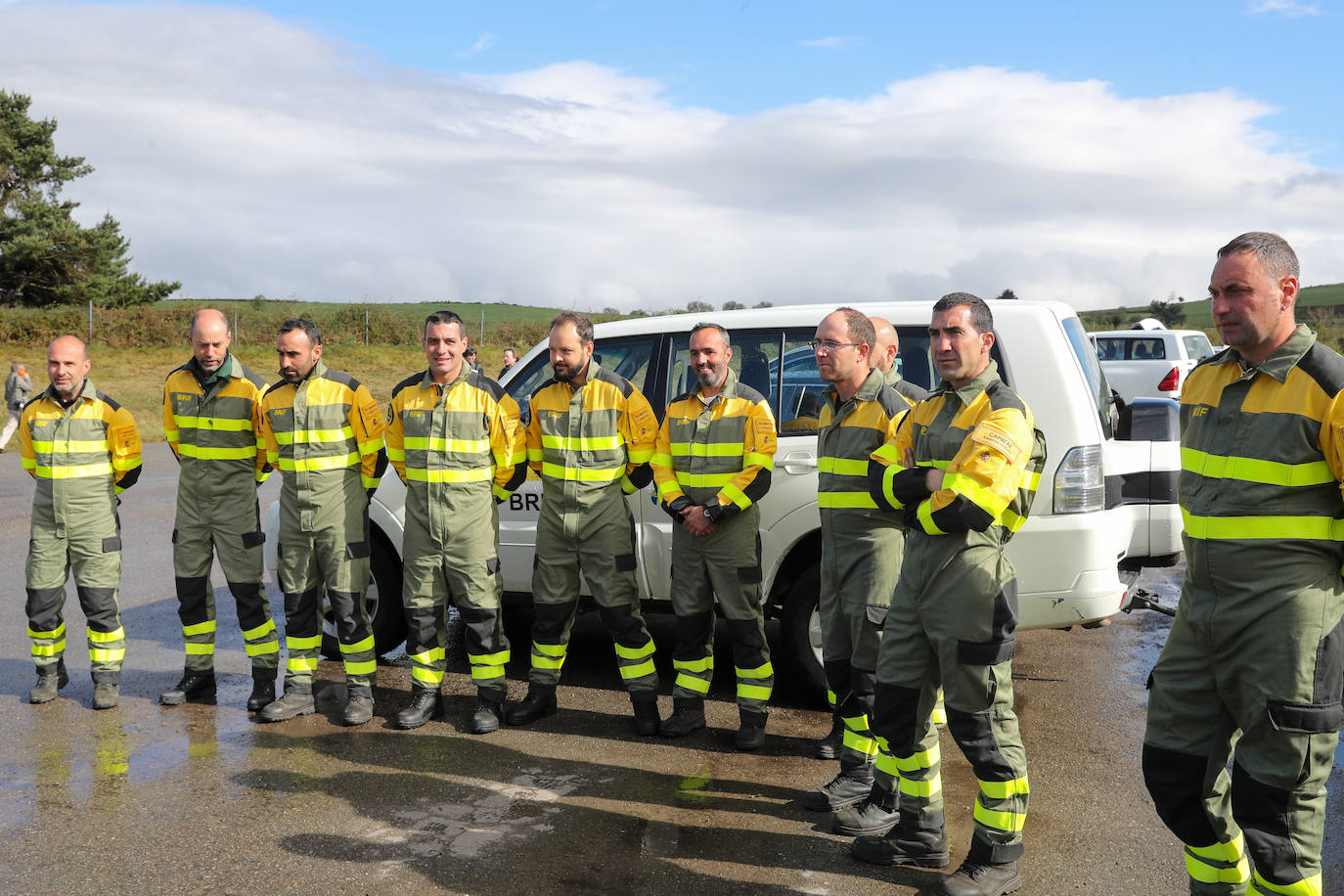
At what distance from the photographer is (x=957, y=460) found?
3.47 meters

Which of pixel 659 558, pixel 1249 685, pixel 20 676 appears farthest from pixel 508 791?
pixel 20 676

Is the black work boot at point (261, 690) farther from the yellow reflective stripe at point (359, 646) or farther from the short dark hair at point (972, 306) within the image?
the short dark hair at point (972, 306)

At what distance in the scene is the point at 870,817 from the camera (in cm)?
407

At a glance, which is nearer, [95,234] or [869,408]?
[869,408]

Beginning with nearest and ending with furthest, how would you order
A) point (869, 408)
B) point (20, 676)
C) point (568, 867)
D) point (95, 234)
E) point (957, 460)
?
point (957, 460) < point (568, 867) < point (869, 408) < point (20, 676) < point (95, 234)

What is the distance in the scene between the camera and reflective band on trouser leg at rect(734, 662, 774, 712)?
5008mm

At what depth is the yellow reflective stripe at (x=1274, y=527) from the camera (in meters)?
2.71

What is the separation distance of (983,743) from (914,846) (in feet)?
1.77

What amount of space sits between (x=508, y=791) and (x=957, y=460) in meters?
2.37

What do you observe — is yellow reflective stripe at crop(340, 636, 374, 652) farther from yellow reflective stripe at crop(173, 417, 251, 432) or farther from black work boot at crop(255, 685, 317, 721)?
yellow reflective stripe at crop(173, 417, 251, 432)

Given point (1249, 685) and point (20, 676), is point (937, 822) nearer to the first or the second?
point (1249, 685)

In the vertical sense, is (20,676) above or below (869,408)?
below

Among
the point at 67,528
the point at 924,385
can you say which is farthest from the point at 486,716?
the point at 924,385

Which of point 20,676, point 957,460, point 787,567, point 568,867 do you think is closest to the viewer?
point 957,460
